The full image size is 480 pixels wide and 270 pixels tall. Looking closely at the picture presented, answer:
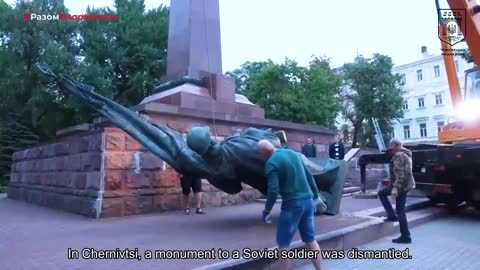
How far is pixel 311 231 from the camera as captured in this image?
4527mm

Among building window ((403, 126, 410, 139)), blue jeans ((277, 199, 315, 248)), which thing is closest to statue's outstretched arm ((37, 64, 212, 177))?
blue jeans ((277, 199, 315, 248))

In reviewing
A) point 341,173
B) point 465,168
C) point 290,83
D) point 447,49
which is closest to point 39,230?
point 341,173

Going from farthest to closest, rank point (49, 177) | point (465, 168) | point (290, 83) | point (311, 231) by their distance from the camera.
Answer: point (290, 83)
point (49, 177)
point (465, 168)
point (311, 231)

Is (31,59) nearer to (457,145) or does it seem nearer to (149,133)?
(149,133)

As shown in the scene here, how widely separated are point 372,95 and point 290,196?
3145 cm

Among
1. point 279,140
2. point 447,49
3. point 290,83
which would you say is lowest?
point 279,140

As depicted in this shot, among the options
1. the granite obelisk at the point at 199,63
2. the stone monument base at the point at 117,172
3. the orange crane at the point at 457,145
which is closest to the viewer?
the stone monument base at the point at 117,172

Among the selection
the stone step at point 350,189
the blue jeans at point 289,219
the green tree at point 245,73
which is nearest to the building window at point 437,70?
the green tree at point 245,73

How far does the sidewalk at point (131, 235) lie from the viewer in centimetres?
456

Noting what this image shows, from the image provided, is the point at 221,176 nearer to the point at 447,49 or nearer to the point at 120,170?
the point at 120,170

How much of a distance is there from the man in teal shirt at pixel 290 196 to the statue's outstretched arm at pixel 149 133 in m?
2.31

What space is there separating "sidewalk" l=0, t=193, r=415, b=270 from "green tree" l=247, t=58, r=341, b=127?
18.2 meters

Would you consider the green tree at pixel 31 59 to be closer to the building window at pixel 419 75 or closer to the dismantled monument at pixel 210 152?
the dismantled monument at pixel 210 152

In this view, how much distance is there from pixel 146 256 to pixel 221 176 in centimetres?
215
